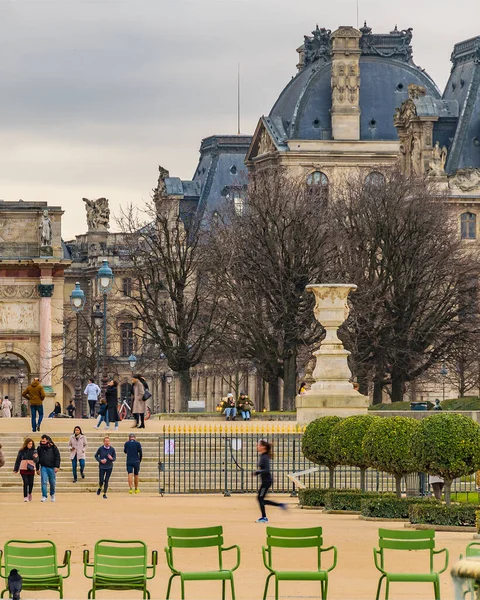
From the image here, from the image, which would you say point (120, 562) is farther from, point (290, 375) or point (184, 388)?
point (184, 388)

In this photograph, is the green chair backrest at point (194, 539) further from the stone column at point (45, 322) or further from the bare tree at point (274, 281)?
the stone column at point (45, 322)

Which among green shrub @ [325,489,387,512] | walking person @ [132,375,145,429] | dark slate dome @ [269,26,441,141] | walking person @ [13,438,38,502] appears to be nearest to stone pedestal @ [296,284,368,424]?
walking person @ [132,375,145,429]

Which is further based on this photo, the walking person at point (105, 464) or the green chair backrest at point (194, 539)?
the walking person at point (105, 464)

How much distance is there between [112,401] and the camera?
60188mm

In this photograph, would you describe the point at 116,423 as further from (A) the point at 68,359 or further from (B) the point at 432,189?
(A) the point at 68,359

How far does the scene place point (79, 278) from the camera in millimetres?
160875

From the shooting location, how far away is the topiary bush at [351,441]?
43.7 metres

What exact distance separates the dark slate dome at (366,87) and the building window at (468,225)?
23542mm

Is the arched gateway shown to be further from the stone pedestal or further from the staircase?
the stone pedestal

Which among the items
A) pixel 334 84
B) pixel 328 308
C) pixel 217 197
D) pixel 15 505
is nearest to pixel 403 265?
pixel 328 308

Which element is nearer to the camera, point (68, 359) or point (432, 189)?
point (432, 189)

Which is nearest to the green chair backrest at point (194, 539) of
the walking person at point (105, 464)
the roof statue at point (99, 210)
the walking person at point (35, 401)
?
the walking person at point (105, 464)

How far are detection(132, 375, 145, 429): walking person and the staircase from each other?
3.45ft

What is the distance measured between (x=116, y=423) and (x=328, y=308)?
6742 millimetres
